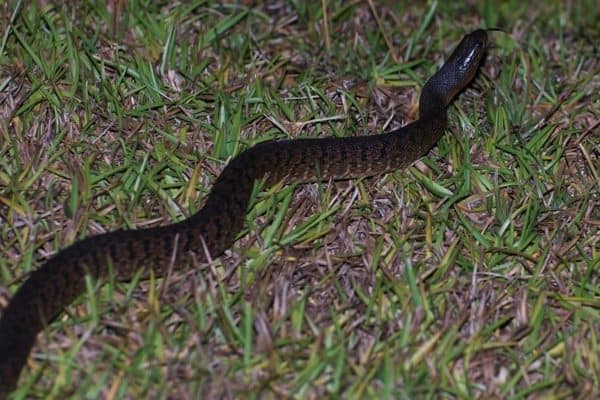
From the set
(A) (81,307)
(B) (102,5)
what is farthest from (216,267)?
(B) (102,5)

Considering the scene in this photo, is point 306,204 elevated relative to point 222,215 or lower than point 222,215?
lower

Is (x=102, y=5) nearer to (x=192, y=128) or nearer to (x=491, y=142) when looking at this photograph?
(x=192, y=128)

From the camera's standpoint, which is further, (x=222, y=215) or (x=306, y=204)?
(x=306, y=204)

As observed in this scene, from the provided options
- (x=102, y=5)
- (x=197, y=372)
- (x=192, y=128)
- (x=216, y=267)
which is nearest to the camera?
(x=197, y=372)

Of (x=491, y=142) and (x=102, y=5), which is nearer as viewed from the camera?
(x=491, y=142)
